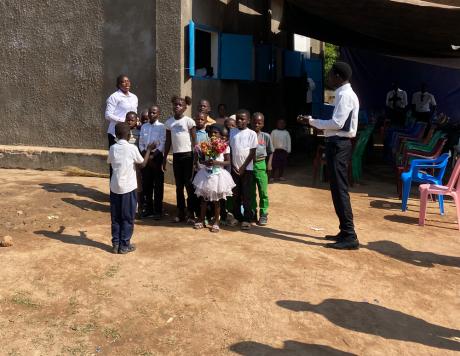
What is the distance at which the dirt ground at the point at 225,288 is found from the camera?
10.4ft

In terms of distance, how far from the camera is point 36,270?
13.8ft

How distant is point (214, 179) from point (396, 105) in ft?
32.2

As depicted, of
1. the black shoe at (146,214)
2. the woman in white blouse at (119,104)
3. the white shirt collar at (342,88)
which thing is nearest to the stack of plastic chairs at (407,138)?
the white shirt collar at (342,88)

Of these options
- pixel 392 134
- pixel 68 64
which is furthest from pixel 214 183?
pixel 392 134

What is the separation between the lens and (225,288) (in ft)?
12.9

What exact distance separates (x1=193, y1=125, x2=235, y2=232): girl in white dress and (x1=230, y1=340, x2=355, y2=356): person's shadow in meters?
2.39

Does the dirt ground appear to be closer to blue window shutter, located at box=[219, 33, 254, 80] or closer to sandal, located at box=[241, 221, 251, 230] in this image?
sandal, located at box=[241, 221, 251, 230]

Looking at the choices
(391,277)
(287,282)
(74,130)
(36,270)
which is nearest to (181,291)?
(287,282)

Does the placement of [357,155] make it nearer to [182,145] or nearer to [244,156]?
[244,156]

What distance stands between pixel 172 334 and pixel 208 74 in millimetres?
6545

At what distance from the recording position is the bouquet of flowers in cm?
530

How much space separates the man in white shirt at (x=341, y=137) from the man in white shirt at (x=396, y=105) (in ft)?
29.9

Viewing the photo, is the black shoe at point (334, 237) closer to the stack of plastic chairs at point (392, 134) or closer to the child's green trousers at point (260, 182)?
the child's green trousers at point (260, 182)

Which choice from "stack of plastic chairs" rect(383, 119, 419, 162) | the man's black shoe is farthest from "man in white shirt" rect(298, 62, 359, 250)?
"stack of plastic chairs" rect(383, 119, 419, 162)
